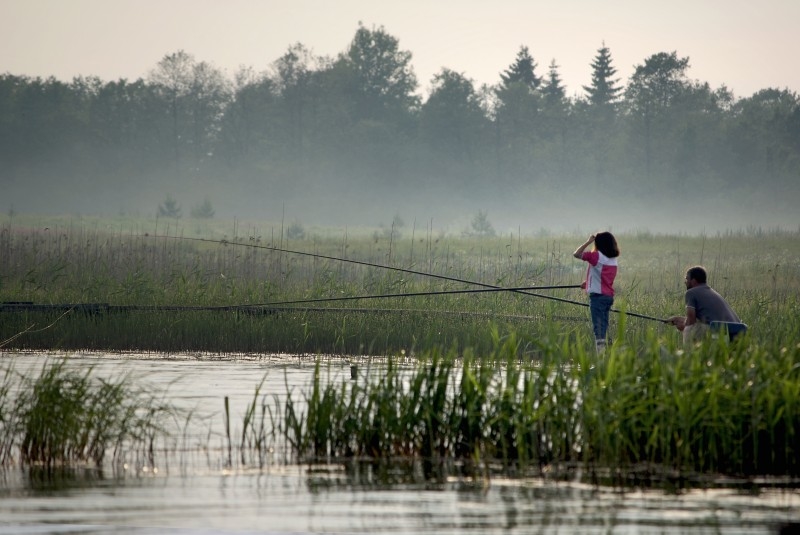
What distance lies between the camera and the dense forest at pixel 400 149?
90.4m

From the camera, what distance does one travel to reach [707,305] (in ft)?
37.6

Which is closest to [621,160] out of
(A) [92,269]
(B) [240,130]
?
(B) [240,130]

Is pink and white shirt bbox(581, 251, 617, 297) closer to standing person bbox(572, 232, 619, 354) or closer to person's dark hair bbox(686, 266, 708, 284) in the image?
standing person bbox(572, 232, 619, 354)

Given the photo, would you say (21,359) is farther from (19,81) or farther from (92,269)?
(19,81)

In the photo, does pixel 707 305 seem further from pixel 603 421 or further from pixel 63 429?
pixel 63 429

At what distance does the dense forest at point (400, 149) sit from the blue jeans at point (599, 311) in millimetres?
75543

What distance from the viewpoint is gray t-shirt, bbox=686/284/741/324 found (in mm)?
11414

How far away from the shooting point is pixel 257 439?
904cm

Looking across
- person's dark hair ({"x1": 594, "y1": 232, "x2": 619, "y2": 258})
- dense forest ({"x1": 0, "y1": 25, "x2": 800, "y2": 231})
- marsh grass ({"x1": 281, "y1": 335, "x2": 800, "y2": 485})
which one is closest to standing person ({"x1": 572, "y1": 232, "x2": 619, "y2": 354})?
person's dark hair ({"x1": 594, "y1": 232, "x2": 619, "y2": 258})

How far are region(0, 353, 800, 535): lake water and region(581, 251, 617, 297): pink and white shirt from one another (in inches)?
215

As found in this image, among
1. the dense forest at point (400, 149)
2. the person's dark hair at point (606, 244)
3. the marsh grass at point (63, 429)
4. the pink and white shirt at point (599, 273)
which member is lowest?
the marsh grass at point (63, 429)

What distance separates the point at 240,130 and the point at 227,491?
89.6 meters

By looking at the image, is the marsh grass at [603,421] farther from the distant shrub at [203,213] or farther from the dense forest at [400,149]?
the dense forest at [400,149]

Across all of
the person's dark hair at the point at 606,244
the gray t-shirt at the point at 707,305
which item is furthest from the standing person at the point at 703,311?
the person's dark hair at the point at 606,244
